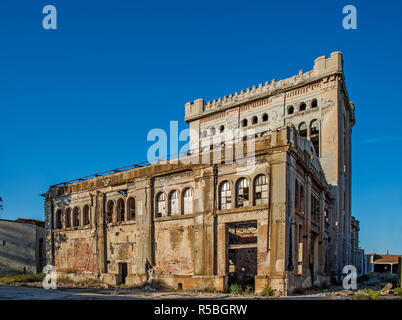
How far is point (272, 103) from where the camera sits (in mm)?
28641

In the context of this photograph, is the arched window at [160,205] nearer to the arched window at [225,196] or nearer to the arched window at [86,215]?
the arched window at [225,196]

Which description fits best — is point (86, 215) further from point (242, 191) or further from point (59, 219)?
point (242, 191)

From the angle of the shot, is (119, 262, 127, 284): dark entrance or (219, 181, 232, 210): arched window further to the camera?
(119, 262, 127, 284): dark entrance

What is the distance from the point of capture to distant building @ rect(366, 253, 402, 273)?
6612 cm

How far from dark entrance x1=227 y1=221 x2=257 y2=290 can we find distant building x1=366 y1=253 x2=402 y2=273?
51.3 meters

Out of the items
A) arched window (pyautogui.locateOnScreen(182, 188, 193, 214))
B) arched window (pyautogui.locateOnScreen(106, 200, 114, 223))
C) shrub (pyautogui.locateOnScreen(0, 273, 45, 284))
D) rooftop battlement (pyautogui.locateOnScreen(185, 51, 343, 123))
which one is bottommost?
shrub (pyautogui.locateOnScreen(0, 273, 45, 284))

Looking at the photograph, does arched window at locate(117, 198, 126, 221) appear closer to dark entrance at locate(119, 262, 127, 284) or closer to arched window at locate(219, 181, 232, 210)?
dark entrance at locate(119, 262, 127, 284)

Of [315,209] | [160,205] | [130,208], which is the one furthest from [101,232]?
[315,209]

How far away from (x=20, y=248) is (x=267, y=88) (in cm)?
2231

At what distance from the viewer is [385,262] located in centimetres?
6644

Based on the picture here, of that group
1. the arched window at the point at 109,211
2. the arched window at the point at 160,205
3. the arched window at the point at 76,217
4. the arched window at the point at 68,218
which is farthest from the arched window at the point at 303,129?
the arched window at the point at 68,218

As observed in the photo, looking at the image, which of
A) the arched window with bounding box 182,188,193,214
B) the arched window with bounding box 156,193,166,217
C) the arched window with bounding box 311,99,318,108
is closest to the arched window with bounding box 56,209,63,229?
the arched window with bounding box 156,193,166,217

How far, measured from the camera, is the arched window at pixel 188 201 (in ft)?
65.9

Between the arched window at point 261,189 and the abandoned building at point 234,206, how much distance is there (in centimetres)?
5
